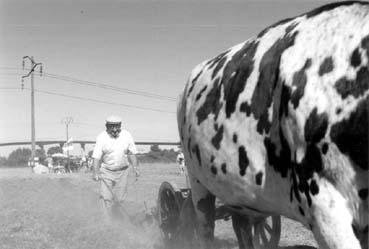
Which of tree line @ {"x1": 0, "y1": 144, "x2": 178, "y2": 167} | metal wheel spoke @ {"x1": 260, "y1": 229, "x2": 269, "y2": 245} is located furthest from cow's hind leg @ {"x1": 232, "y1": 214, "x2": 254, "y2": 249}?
tree line @ {"x1": 0, "y1": 144, "x2": 178, "y2": 167}

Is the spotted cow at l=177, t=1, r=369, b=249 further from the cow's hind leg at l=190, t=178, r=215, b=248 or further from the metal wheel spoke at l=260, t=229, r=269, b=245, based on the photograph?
the metal wheel spoke at l=260, t=229, r=269, b=245

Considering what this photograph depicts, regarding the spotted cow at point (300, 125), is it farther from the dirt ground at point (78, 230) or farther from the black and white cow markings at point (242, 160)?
the dirt ground at point (78, 230)

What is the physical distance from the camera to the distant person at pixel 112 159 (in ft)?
30.5

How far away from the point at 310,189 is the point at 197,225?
284 centimetres

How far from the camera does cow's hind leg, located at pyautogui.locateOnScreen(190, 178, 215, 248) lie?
17.5ft

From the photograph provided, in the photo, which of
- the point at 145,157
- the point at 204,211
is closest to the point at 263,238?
the point at 204,211

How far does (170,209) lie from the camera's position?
6.86m

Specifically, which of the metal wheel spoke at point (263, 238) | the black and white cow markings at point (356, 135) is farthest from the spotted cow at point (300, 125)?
the metal wheel spoke at point (263, 238)

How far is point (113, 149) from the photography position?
935 cm

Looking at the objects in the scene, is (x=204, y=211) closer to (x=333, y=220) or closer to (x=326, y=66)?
(x=333, y=220)

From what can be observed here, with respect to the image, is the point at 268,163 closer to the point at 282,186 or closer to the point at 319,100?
the point at 282,186

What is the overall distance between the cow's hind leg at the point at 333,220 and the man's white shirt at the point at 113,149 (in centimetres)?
667

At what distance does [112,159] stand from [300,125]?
671 centimetres

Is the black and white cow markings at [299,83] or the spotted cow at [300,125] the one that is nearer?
the spotted cow at [300,125]
